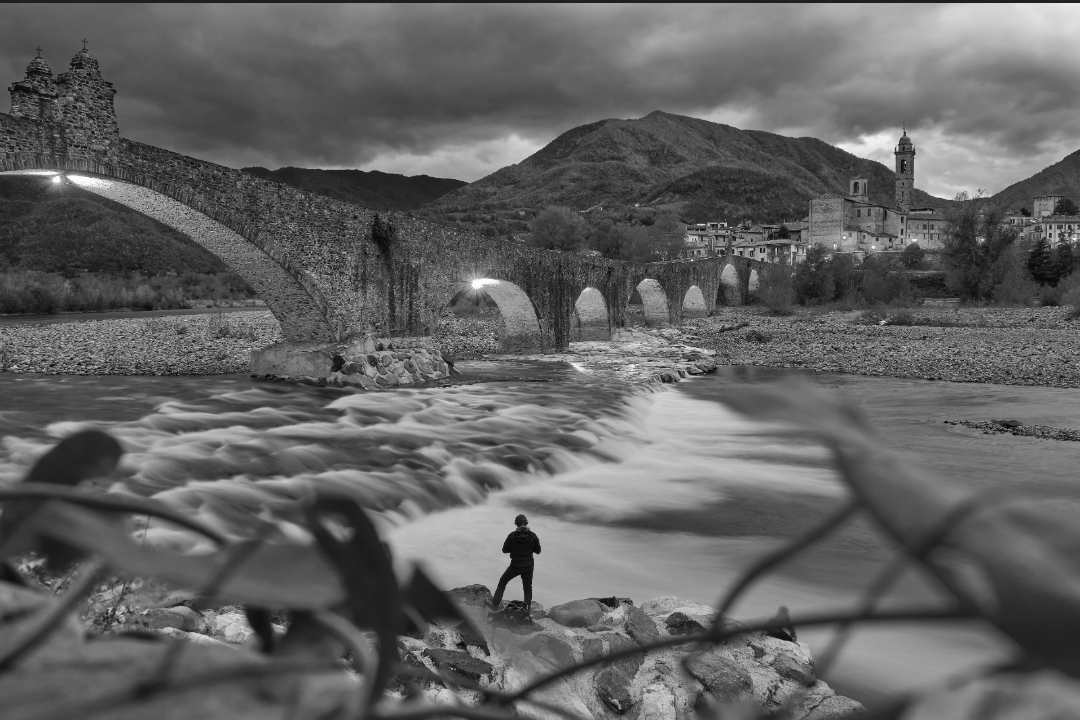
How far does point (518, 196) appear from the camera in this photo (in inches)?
5418

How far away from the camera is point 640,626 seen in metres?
3.34

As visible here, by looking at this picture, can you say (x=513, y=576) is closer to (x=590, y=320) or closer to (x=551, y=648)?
(x=551, y=648)

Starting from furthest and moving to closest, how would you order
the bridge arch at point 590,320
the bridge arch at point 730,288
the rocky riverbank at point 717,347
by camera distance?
the bridge arch at point 730,288 → the bridge arch at point 590,320 → the rocky riverbank at point 717,347

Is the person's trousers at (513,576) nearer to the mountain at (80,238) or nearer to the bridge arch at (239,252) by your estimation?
the bridge arch at (239,252)

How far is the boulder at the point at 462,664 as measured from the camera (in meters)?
2.69

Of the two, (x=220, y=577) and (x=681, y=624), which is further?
(x=681, y=624)

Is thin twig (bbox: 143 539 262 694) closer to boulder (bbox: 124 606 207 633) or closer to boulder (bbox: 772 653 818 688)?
boulder (bbox: 124 606 207 633)

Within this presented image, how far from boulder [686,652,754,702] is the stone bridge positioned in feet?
37.9

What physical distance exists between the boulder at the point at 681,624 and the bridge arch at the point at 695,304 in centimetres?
3814

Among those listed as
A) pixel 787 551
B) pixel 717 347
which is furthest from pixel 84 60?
pixel 717 347

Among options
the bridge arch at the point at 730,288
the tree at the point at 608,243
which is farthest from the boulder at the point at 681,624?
the tree at the point at 608,243

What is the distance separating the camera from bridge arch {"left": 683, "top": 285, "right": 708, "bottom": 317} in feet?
134

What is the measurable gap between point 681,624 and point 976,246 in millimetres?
40713

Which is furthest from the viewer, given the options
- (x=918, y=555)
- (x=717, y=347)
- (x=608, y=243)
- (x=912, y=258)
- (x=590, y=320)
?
(x=608, y=243)
